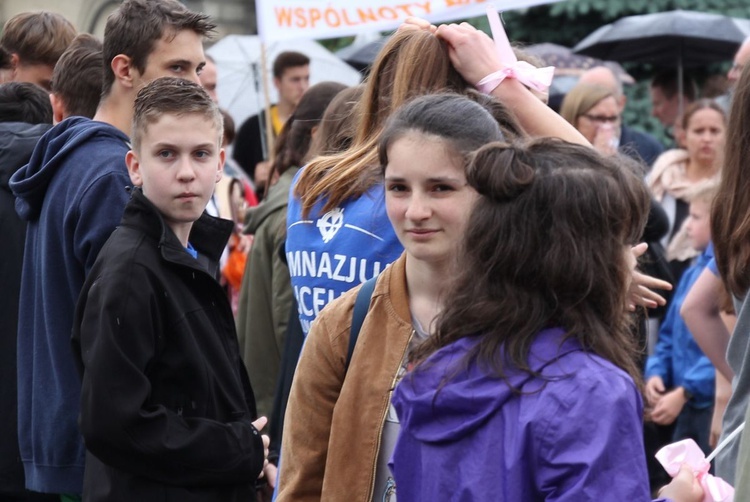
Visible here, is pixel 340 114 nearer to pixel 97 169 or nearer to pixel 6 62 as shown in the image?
pixel 97 169

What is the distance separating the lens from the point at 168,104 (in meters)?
3.48

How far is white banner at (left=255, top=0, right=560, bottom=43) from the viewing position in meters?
6.90

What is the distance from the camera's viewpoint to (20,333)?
13.2ft

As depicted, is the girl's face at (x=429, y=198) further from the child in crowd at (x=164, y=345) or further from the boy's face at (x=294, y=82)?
the boy's face at (x=294, y=82)

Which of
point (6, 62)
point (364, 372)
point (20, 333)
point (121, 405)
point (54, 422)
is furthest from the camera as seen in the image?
point (6, 62)

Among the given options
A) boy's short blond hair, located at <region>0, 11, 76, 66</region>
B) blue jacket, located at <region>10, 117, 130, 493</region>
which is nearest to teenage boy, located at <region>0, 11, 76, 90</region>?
boy's short blond hair, located at <region>0, 11, 76, 66</region>

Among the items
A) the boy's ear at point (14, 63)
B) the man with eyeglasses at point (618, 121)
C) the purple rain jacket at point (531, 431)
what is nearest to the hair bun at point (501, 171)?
the purple rain jacket at point (531, 431)

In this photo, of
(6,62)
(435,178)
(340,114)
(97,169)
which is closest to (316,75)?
(6,62)

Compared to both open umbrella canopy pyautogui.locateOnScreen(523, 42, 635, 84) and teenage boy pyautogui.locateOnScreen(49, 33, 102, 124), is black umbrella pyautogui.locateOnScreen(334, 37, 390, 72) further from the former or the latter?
teenage boy pyautogui.locateOnScreen(49, 33, 102, 124)

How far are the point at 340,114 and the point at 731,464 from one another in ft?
6.37

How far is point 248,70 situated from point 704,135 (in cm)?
543

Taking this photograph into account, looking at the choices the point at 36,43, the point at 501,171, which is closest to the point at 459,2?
the point at 36,43

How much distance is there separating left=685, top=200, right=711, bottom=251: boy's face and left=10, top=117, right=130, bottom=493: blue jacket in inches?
138

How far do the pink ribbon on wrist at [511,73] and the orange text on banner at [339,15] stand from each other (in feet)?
12.0
